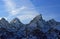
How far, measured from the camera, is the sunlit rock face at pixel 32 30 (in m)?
78.2

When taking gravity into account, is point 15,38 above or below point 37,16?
below

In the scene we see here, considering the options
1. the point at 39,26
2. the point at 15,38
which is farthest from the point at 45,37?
the point at 15,38

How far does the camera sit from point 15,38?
79125mm

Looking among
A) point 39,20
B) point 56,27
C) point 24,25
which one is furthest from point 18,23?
point 56,27

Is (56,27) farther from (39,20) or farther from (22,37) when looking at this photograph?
(22,37)

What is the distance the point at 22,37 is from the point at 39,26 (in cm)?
615

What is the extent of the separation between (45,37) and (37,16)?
22.4 ft

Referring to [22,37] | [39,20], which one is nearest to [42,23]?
[39,20]

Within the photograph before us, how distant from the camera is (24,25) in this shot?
266ft

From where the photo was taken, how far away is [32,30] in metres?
78.6

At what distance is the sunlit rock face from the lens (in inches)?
3078

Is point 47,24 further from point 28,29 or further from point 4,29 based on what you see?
point 4,29

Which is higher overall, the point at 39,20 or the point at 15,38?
the point at 39,20

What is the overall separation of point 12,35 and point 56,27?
1376cm
